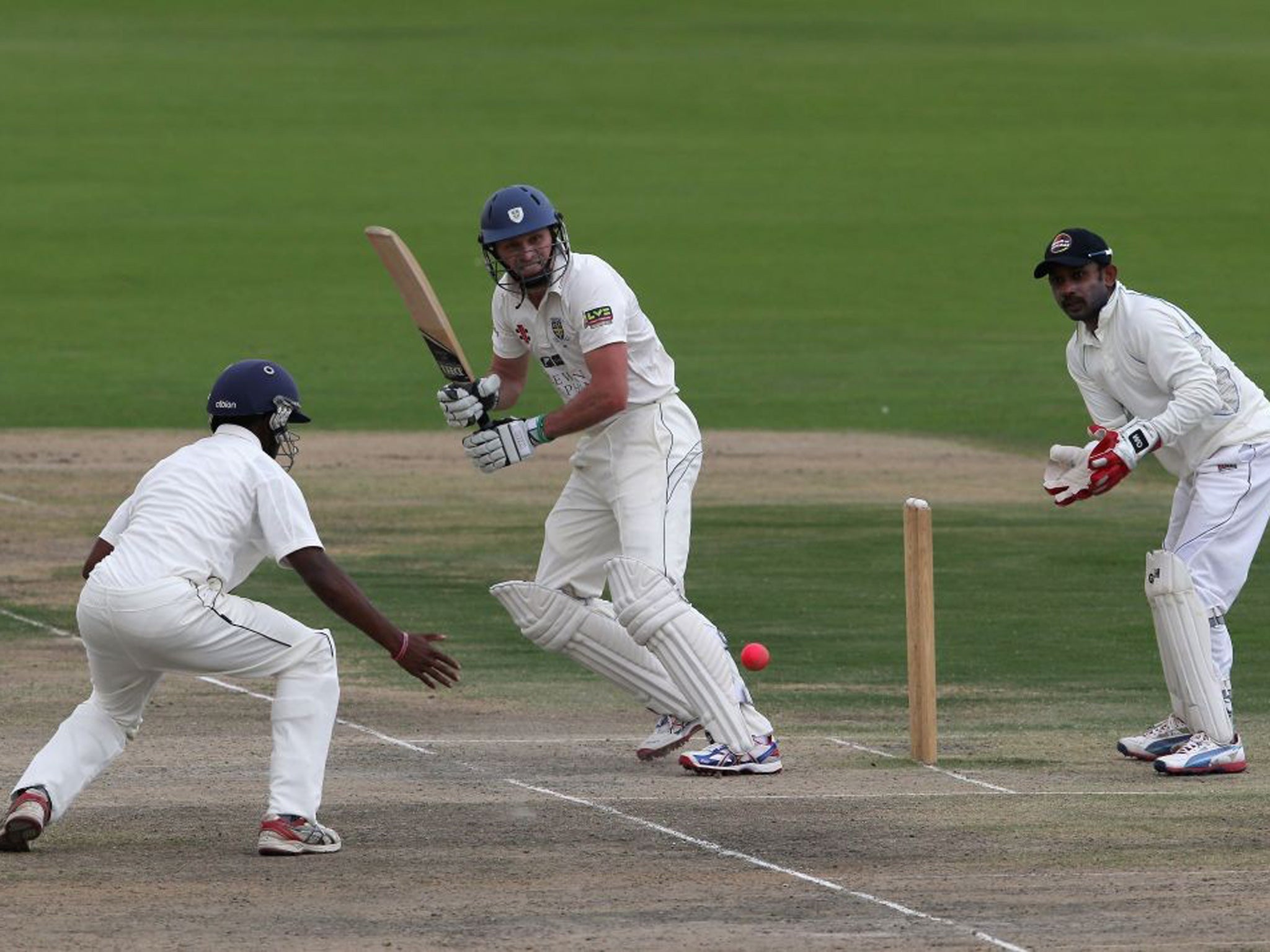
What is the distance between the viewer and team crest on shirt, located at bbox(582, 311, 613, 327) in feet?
31.0

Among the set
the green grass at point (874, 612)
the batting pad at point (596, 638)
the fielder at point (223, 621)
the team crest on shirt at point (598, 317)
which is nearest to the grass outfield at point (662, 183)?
the green grass at point (874, 612)

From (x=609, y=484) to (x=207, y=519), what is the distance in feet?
7.11

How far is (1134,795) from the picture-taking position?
29.6 feet

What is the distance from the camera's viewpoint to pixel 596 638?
32.2 ft

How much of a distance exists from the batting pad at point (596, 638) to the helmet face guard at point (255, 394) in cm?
188

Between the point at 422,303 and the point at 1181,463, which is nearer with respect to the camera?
the point at 422,303

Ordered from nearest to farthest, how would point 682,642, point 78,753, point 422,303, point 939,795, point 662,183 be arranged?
point 78,753
point 939,795
point 682,642
point 422,303
point 662,183

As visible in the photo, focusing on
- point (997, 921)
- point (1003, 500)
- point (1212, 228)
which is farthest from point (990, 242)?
point (997, 921)

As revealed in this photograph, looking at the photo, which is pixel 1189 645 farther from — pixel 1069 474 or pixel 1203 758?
pixel 1069 474

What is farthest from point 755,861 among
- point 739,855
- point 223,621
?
point 223,621

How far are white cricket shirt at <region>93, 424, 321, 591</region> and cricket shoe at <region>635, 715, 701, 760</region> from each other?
2.34 meters

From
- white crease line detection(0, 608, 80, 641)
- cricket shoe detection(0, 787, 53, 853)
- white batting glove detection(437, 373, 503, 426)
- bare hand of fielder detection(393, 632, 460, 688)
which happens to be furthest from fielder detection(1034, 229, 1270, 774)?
white crease line detection(0, 608, 80, 641)

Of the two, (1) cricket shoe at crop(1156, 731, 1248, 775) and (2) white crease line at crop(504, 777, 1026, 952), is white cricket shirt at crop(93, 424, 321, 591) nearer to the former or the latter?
(2) white crease line at crop(504, 777, 1026, 952)

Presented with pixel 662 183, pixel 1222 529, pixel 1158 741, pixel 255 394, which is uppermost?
pixel 662 183
